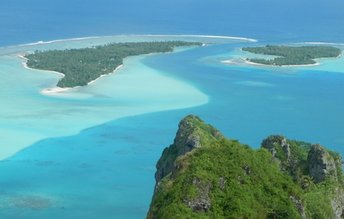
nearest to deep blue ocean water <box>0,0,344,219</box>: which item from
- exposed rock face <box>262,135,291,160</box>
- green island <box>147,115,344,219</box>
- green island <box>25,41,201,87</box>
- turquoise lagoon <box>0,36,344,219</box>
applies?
turquoise lagoon <box>0,36,344,219</box>

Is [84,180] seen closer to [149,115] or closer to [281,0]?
[149,115]

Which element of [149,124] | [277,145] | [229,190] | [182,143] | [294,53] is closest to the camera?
[229,190]

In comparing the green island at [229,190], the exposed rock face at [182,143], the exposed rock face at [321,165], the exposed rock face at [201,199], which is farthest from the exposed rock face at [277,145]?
the exposed rock face at [201,199]

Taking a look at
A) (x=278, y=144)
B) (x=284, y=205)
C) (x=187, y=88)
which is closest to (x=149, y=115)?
(x=187, y=88)

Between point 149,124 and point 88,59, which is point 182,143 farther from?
point 88,59

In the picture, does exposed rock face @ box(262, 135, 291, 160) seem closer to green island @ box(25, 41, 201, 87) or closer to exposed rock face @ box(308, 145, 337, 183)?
exposed rock face @ box(308, 145, 337, 183)

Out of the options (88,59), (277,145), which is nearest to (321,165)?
(277,145)
